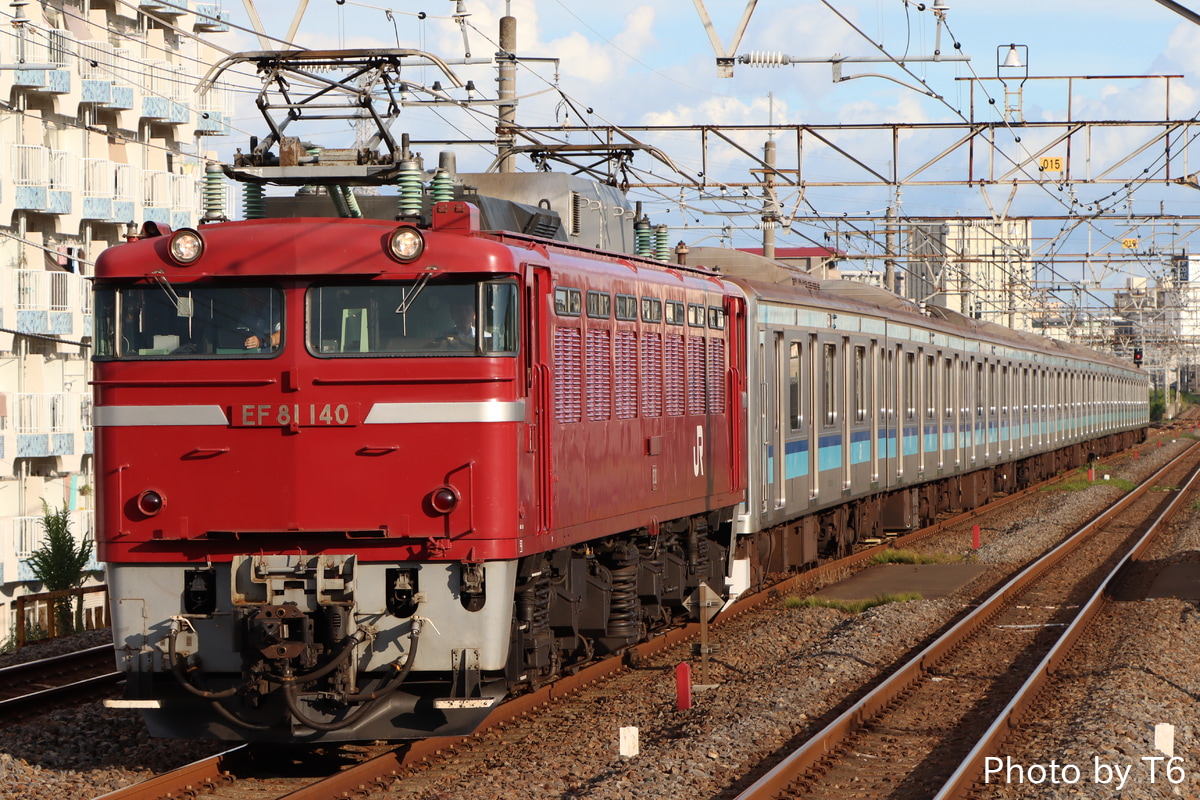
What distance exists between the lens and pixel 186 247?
968 centimetres

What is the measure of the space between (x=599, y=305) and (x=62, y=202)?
104ft

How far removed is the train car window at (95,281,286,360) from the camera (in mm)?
9656

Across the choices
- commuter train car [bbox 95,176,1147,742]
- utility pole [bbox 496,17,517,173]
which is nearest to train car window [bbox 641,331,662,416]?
commuter train car [bbox 95,176,1147,742]

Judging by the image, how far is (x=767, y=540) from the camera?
18.7m

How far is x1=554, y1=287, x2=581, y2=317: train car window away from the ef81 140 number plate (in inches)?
68.5

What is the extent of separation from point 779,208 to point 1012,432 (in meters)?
10.6

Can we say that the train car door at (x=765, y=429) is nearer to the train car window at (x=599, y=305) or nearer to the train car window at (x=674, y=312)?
the train car window at (x=674, y=312)

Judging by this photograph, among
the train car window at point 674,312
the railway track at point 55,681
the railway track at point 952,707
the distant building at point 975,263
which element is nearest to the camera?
the railway track at point 952,707

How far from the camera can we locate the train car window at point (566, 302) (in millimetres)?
10719

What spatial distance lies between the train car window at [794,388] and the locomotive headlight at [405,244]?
9.77m

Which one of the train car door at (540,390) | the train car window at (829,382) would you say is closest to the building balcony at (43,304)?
the train car window at (829,382)

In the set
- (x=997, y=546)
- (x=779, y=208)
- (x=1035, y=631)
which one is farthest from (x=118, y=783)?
(x=779, y=208)

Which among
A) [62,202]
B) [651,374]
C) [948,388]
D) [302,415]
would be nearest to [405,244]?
[302,415]

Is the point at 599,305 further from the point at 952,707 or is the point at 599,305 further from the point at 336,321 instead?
the point at 952,707
